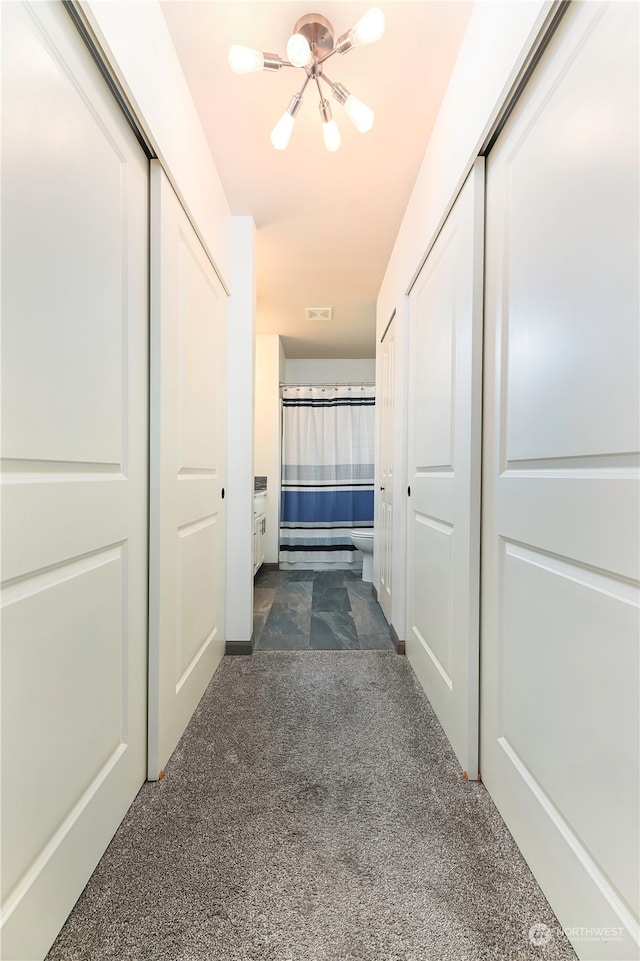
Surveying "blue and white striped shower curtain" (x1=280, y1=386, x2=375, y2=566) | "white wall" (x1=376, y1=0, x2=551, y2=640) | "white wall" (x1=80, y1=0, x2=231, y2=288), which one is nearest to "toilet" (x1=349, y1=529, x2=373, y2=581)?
"blue and white striped shower curtain" (x1=280, y1=386, x2=375, y2=566)

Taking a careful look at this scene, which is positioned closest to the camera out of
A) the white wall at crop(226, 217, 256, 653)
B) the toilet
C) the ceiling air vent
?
the white wall at crop(226, 217, 256, 653)

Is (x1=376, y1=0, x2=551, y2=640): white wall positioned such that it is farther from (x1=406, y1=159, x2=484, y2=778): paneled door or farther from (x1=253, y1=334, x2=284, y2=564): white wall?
(x1=253, y1=334, x2=284, y2=564): white wall

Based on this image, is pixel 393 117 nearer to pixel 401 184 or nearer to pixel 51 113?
pixel 401 184

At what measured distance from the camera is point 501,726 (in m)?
1.22

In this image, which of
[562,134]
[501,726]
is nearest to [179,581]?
[501,726]

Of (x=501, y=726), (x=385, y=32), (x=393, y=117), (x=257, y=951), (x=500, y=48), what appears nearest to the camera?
(x=257, y=951)

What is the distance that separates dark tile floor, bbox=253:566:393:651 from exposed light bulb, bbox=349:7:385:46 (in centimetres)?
246

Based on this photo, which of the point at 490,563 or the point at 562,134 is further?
the point at 490,563

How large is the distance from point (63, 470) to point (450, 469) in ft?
3.93

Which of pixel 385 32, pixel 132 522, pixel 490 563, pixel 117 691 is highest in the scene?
pixel 385 32

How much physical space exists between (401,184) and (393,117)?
1.36 ft

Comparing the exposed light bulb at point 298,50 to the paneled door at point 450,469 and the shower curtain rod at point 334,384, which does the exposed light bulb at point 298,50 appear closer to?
the paneled door at point 450,469

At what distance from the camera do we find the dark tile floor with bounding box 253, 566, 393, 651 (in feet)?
8.27

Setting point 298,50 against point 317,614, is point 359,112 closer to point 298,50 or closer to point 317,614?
point 298,50
